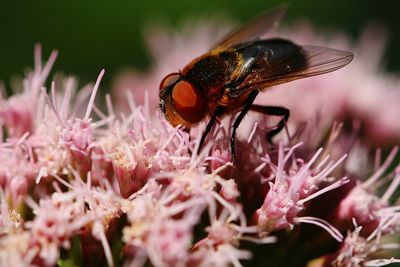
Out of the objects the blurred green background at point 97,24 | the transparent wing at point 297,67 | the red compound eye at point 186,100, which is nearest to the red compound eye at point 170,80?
the red compound eye at point 186,100

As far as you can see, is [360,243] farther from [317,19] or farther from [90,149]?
[317,19]

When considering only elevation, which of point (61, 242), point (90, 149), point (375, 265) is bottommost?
point (375, 265)

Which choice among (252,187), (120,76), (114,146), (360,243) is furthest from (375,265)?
(120,76)

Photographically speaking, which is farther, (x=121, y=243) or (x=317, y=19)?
(x=317, y=19)

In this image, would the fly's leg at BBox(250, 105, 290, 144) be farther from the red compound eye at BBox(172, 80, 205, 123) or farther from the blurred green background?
the blurred green background

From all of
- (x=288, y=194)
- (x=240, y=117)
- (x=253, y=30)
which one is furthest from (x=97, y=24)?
(x=288, y=194)
